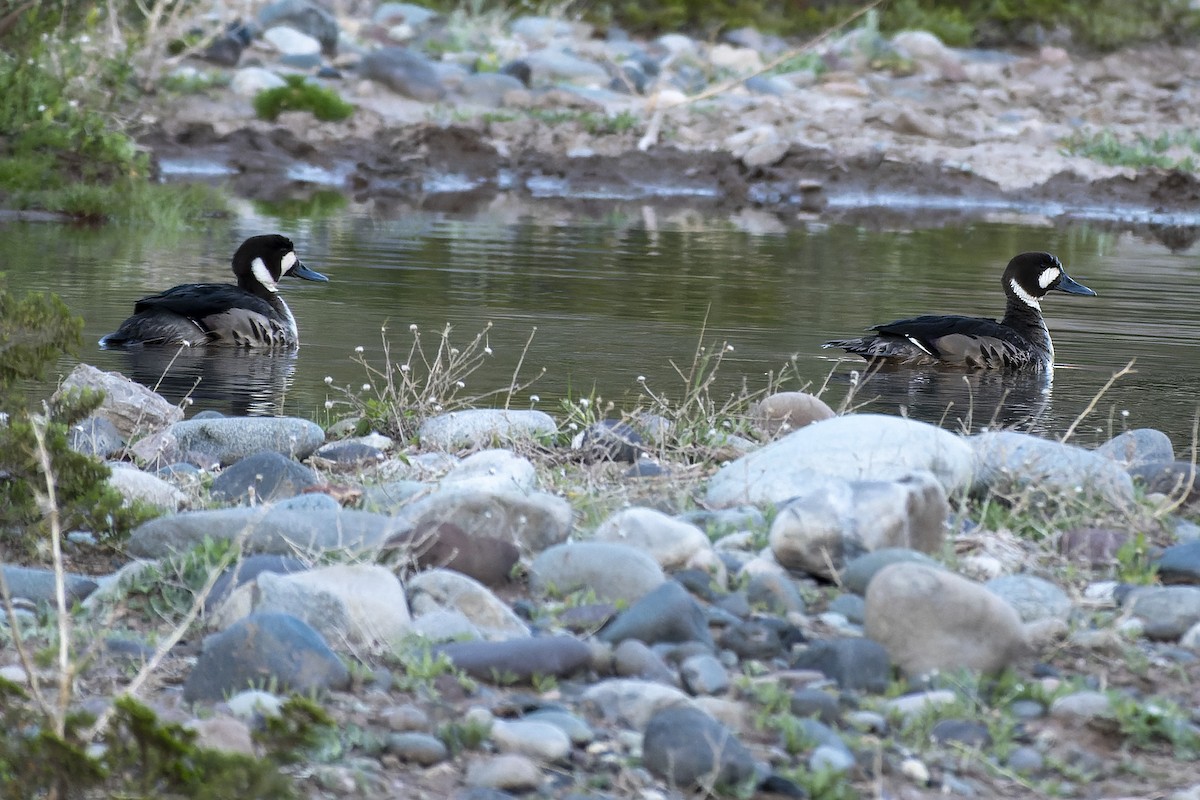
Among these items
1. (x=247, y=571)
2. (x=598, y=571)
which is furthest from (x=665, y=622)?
(x=247, y=571)

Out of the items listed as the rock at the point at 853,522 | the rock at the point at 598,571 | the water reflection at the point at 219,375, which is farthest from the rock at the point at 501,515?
the water reflection at the point at 219,375

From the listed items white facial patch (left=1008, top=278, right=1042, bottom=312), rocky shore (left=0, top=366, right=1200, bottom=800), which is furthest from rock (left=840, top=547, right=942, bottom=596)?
white facial patch (left=1008, top=278, right=1042, bottom=312)

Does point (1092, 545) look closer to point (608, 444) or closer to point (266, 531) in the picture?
point (608, 444)

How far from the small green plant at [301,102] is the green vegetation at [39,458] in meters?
18.1

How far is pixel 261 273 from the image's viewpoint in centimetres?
1135

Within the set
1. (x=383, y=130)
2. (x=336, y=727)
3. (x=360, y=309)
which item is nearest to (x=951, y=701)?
(x=336, y=727)

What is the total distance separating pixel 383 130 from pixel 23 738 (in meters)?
A: 20.2

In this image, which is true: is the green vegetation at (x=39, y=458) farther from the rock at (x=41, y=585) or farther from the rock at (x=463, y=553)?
the rock at (x=463, y=553)

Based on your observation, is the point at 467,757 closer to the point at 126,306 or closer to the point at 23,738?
the point at 23,738

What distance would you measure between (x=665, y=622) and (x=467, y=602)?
0.54 m

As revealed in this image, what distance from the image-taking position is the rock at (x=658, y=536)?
5035 millimetres

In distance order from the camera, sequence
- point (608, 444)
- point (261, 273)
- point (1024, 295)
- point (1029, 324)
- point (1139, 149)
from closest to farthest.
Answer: point (608, 444) → point (1029, 324) → point (1024, 295) → point (261, 273) → point (1139, 149)

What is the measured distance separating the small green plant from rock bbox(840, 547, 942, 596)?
19248 millimetres

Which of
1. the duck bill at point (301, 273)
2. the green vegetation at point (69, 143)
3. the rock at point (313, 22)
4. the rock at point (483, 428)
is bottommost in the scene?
the rock at point (483, 428)
